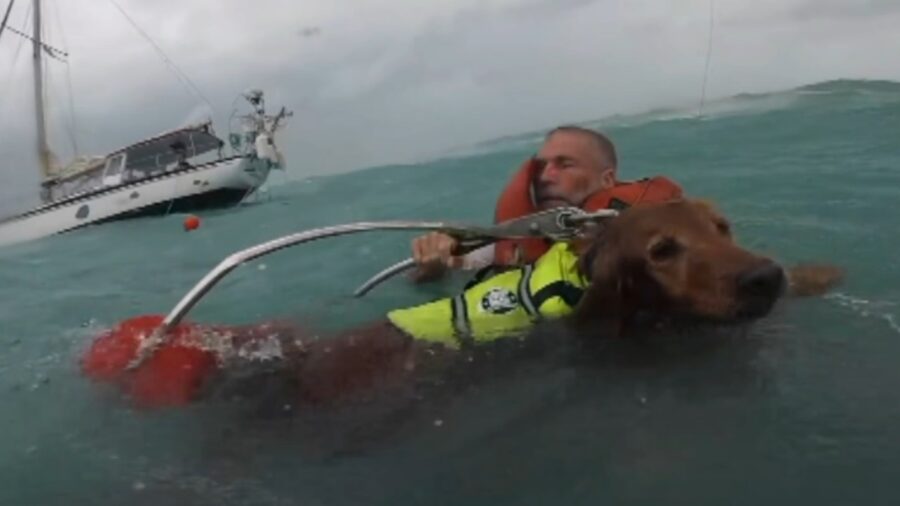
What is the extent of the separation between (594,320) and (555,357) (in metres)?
0.27

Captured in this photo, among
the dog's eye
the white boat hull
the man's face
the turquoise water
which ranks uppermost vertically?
the man's face

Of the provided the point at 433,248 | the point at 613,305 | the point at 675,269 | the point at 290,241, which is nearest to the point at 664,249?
the point at 675,269

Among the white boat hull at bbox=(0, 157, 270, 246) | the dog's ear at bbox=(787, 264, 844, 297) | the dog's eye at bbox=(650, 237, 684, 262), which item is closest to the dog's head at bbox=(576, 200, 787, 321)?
the dog's eye at bbox=(650, 237, 684, 262)

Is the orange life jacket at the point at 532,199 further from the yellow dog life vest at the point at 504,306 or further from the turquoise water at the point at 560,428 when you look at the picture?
the turquoise water at the point at 560,428

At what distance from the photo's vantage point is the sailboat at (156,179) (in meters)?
29.8

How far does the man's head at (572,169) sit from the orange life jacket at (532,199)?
3.3 inches

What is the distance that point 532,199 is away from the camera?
5930mm

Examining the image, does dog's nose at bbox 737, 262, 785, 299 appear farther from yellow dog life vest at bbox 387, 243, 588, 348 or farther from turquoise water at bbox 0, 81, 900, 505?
yellow dog life vest at bbox 387, 243, 588, 348

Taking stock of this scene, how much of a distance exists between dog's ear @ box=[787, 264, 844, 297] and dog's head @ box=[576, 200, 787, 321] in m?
1.04

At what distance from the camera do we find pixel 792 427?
11.2 ft

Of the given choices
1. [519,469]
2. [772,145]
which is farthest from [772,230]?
[772,145]

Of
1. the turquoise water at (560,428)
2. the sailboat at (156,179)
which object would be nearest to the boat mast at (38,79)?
the sailboat at (156,179)

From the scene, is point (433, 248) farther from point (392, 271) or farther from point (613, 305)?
point (613, 305)

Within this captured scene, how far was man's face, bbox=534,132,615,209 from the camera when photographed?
5.82 m
